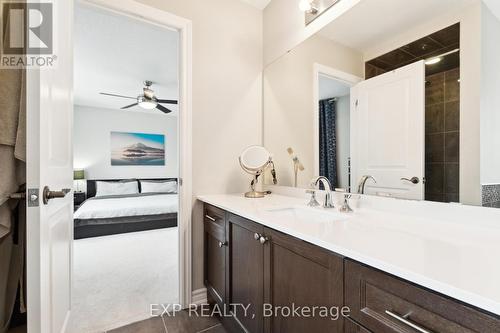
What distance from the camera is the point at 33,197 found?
0.83 meters

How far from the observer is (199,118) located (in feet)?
6.21

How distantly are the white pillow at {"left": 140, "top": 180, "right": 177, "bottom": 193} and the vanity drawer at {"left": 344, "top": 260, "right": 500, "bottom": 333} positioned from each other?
209 inches

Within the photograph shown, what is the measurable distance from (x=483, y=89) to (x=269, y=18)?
69.1 inches

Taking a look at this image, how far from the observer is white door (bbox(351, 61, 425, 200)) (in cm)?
115

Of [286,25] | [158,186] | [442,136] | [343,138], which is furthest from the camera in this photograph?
[158,186]

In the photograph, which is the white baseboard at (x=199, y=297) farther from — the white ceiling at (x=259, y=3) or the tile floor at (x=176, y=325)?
the white ceiling at (x=259, y=3)

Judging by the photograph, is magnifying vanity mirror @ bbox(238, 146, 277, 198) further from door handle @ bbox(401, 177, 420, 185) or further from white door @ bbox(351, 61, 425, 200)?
door handle @ bbox(401, 177, 420, 185)

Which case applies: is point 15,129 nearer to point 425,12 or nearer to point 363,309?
point 363,309

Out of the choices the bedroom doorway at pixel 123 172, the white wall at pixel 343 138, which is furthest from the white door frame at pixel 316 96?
the bedroom doorway at pixel 123 172

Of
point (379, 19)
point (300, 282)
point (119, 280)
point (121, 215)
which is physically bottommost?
point (119, 280)

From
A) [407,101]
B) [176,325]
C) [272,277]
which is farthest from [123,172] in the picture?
[407,101]

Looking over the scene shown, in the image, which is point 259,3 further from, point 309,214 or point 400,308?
point 400,308

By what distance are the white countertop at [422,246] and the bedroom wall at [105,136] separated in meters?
5.15

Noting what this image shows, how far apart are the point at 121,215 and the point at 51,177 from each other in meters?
3.14
